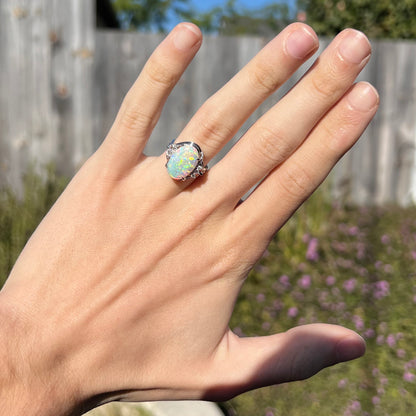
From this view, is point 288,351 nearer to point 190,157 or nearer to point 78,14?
point 190,157

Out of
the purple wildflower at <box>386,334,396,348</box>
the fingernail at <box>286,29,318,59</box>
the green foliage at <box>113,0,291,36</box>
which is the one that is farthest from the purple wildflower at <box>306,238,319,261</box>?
the green foliage at <box>113,0,291,36</box>

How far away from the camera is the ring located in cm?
146

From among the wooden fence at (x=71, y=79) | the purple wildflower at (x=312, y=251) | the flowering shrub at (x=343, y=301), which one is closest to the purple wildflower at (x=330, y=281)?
the flowering shrub at (x=343, y=301)

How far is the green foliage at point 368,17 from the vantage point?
601cm

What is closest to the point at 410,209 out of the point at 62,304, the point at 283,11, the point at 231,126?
the point at 231,126

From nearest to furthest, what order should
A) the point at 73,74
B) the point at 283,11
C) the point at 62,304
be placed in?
the point at 62,304, the point at 73,74, the point at 283,11

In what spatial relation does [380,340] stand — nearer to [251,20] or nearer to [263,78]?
[263,78]

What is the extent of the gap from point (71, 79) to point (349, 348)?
14.5 ft

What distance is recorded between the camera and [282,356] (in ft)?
4.78

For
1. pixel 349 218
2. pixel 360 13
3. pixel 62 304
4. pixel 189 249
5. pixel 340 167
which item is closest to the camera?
pixel 62 304

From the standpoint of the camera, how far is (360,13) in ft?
20.0

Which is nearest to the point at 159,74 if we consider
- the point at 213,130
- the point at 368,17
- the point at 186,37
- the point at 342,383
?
the point at 186,37

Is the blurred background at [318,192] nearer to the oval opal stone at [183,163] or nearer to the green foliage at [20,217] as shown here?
the green foliage at [20,217]

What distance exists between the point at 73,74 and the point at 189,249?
13.2 ft
